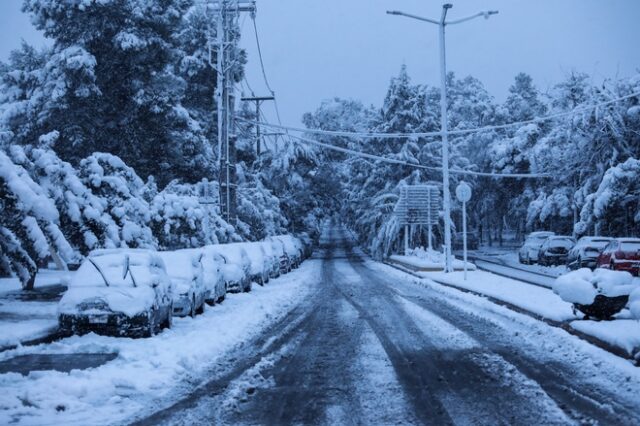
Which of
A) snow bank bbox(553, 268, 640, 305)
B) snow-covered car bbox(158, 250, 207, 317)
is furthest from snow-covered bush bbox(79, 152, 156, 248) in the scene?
snow bank bbox(553, 268, 640, 305)

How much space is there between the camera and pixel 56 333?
13617 mm

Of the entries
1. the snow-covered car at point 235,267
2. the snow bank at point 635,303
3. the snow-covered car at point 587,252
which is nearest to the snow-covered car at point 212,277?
the snow-covered car at point 235,267

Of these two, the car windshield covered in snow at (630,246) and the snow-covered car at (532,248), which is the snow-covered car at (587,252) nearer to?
the car windshield covered in snow at (630,246)

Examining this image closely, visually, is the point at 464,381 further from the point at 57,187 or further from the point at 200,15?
the point at 200,15

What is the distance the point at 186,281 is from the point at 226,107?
12705 millimetres

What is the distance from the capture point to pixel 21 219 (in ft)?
49.2

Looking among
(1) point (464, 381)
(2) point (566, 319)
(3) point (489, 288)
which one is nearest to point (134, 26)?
(3) point (489, 288)

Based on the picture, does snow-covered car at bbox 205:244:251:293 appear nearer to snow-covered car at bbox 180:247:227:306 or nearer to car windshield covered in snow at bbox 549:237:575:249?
snow-covered car at bbox 180:247:227:306

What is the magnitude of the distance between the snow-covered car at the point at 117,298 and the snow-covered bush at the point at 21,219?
1.49 meters

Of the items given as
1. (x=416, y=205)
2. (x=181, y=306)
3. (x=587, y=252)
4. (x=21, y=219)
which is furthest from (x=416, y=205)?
(x=21, y=219)

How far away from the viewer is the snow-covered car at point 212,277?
743 inches

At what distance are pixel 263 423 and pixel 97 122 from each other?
30.8 m

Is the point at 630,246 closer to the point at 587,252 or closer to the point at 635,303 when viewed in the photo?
the point at 587,252

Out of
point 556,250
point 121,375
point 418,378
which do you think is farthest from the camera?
point 556,250
